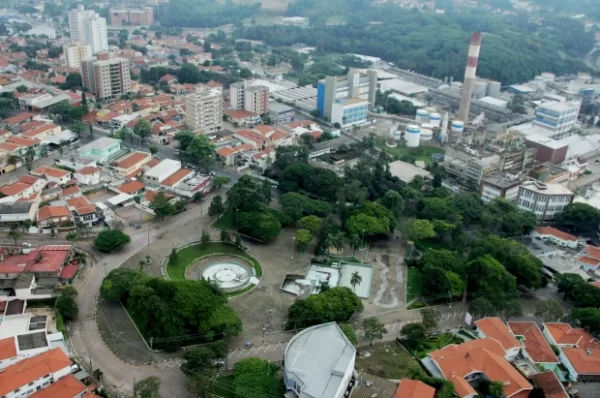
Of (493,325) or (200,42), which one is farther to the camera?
(200,42)

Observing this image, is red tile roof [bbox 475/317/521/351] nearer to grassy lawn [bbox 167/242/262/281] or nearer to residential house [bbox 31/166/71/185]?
grassy lawn [bbox 167/242/262/281]

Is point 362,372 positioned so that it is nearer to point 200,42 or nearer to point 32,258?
point 32,258

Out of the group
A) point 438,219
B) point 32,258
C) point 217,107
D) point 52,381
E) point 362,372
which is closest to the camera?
point 52,381

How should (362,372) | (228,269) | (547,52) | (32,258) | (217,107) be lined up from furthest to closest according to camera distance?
(547,52) → (217,107) → (228,269) → (32,258) → (362,372)

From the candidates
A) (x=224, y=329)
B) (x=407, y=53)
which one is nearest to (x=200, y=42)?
(x=407, y=53)

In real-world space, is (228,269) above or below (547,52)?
below

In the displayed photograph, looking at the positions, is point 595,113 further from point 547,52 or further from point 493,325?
point 493,325

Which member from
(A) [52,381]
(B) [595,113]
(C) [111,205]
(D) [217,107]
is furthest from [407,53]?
(A) [52,381]
